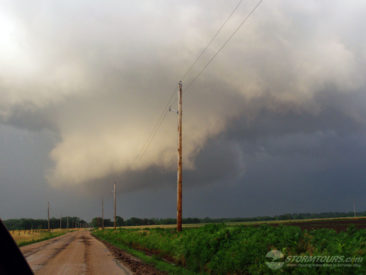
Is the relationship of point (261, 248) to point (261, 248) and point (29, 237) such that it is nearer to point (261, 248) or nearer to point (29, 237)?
point (261, 248)

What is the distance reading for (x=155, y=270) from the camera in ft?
50.8

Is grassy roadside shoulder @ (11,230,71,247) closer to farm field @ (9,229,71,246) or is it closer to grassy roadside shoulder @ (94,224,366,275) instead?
farm field @ (9,229,71,246)

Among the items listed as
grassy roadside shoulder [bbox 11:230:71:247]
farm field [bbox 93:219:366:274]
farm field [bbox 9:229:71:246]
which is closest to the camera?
farm field [bbox 93:219:366:274]

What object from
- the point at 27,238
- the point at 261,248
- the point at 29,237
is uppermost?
the point at 261,248

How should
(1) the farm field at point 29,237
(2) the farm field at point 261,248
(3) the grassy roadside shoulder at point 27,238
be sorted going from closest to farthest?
(2) the farm field at point 261,248 → (3) the grassy roadside shoulder at point 27,238 → (1) the farm field at point 29,237

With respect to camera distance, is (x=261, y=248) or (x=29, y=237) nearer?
(x=261, y=248)

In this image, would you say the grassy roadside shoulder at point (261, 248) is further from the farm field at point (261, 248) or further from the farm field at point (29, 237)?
the farm field at point (29, 237)

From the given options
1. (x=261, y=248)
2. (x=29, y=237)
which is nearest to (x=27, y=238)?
(x=29, y=237)

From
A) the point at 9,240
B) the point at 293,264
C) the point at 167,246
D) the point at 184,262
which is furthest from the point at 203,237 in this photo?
the point at 9,240

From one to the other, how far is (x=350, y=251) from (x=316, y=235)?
227 centimetres

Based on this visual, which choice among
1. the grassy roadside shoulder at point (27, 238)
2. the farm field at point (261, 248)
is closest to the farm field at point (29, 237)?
the grassy roadside shoulder at point (27, 238)

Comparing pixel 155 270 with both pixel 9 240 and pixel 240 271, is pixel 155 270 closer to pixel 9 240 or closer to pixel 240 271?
pixel 240 271

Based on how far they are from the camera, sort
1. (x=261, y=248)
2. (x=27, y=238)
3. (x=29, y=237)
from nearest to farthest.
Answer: (x=261, y=248) → (x=27, y=238) → (x=29, y=237)

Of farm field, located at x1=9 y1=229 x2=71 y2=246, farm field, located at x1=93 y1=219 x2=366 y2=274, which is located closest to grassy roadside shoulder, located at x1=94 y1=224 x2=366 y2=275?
farm field, located at x1=93 y1=219 x2=366 y2=274
